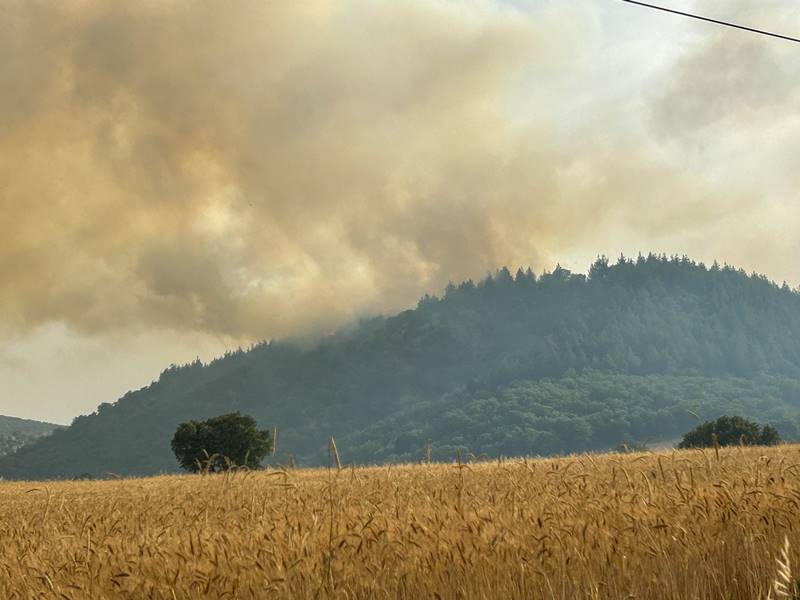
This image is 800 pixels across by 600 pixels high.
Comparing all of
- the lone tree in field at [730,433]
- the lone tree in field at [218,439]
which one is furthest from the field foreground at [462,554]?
the lone tree in field at [730,433]

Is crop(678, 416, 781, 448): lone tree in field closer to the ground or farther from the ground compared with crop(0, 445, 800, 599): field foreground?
farther from the ground

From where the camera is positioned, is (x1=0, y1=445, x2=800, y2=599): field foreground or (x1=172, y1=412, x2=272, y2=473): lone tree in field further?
(x1=172, y1=412, x2=272, y2=473): lone tree in field

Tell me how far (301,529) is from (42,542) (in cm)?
412

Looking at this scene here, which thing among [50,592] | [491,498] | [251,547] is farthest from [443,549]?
[491,498]

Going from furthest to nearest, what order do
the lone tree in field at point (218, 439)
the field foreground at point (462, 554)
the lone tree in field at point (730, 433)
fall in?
the lone tree in field at point (730, 433), the lone tree in field at point (218, 439), the field foreground at point (462, 554)

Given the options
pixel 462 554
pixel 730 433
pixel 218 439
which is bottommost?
pixel 462 554

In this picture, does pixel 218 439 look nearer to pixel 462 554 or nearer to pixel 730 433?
pixel 730 433

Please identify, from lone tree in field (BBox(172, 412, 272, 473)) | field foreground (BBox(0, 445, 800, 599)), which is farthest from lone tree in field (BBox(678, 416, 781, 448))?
field foreground (BBox(0, 445, 800, 599))

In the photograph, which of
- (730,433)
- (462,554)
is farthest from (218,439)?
(462,554)

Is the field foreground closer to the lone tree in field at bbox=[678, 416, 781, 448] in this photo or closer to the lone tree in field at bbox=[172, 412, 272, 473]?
the lone tree in field at bbox=[172, 412, 272, 473]

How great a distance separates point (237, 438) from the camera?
3620 inches

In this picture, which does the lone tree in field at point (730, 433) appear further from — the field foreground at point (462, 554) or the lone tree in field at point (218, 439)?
the field foreground at point (462, 554)

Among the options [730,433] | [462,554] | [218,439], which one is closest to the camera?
[462,554]

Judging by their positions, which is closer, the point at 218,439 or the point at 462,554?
the point at 462,554
